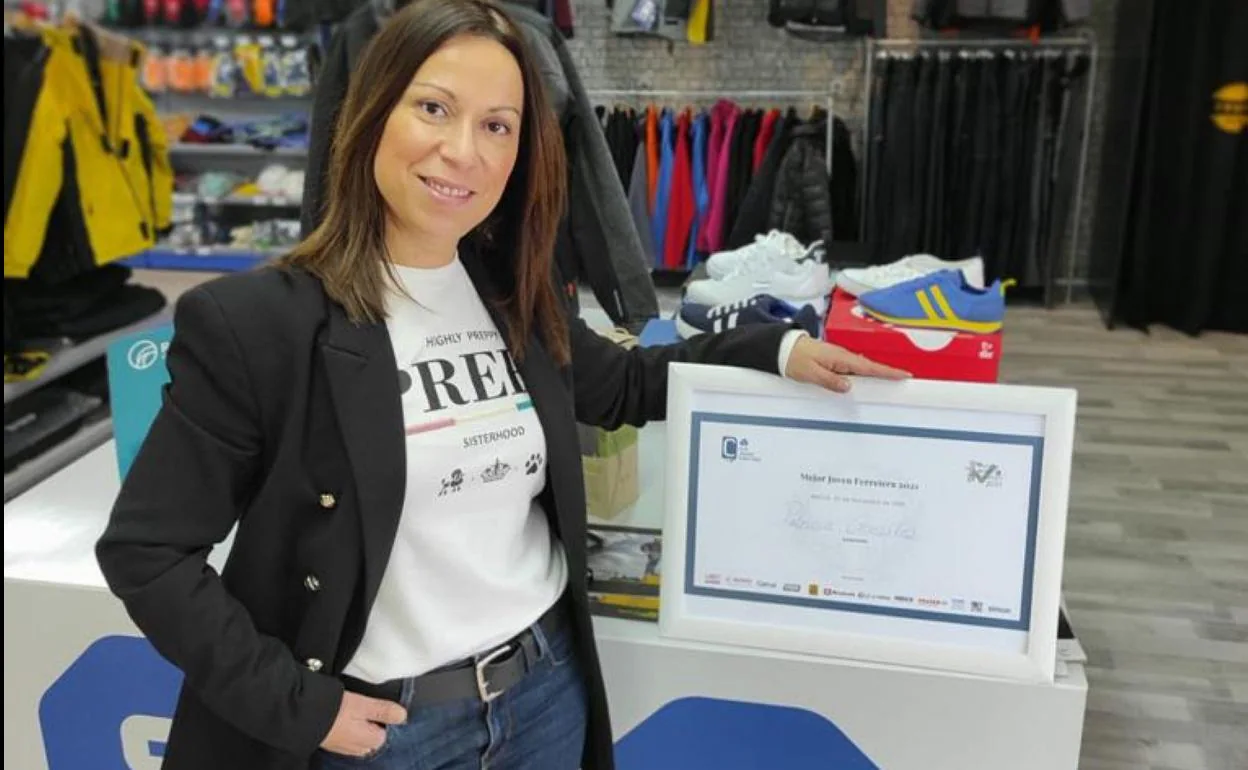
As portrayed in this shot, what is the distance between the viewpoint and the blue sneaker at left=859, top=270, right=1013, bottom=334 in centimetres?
170

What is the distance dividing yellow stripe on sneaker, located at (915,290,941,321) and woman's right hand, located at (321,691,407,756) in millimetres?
985

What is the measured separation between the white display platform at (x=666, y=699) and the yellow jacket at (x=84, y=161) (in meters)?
2.04

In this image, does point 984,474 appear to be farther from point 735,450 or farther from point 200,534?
point 200,534

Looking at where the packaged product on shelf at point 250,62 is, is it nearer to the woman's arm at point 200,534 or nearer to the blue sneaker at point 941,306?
the blue sneaker at point 941,306

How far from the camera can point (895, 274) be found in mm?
2100

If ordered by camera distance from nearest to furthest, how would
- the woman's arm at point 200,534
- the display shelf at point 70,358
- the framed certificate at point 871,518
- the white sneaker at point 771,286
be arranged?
1. the woman's arm at point 200,534
2. the framed certificate at point 871,518
3. the white sneaker at point 771,286
4. the display shelf at point 70,358

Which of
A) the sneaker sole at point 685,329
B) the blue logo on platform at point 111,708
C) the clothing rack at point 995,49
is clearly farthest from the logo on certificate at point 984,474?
the clothing rack at point 995,49

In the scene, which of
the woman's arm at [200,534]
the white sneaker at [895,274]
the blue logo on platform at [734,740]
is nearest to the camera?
the woman's arm at [200,534]

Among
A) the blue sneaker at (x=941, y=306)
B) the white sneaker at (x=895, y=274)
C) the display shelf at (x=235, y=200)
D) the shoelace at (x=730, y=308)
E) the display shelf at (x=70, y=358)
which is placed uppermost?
the blue sneaker at (x=941, y=306)

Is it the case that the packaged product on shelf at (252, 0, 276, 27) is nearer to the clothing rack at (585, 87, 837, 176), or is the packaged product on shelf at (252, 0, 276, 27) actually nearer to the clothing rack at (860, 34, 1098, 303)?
the clothing rack at (585, 87, 837, 176)

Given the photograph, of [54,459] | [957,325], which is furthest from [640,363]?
[54,459]

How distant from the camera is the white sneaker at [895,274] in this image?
80.8 inches

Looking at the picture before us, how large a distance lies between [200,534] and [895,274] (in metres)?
1.42

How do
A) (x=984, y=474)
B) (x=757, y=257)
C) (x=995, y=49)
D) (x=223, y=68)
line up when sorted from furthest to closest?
1. (x=223, y=68)
2. (x=995, y=49)
3. (x=757, y=257)
4. (x=984, y=474)
